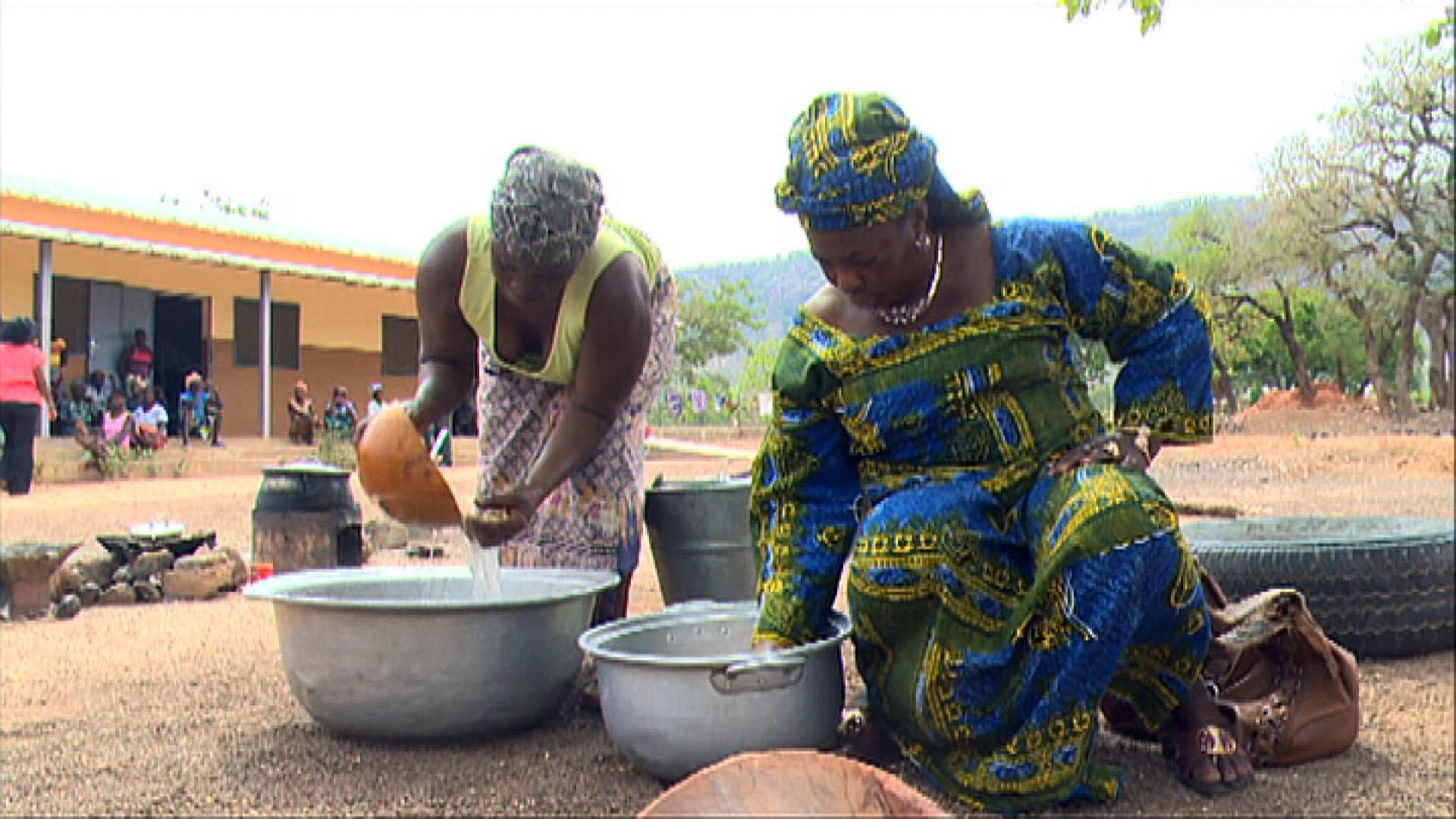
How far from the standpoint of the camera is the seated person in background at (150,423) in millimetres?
14812

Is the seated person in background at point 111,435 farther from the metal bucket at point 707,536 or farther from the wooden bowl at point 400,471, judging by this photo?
the wooden bowl at point 400,471

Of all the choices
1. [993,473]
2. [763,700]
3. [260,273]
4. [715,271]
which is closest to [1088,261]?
[993,473]

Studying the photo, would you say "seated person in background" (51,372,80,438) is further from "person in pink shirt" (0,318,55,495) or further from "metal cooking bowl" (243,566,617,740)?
"metal cooking bowl" (243,566,617,740)

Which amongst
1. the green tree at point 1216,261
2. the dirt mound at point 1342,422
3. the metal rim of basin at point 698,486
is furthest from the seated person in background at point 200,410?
the green tree at point 1216,261

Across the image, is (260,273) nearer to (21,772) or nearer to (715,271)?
(21,772)

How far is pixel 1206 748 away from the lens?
8.09ft

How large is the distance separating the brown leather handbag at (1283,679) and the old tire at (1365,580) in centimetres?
78

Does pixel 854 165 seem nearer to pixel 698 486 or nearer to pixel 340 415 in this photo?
pixel 698 486

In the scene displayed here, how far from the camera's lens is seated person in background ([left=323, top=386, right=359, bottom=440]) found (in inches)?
663

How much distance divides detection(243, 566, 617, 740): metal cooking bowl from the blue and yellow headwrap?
3.69 feet

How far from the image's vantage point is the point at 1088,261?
7.88 ft

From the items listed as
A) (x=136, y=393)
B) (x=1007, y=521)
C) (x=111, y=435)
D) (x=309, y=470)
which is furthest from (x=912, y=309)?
(x=136, y=393)

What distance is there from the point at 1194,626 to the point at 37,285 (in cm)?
1586

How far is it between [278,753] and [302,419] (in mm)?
14790
